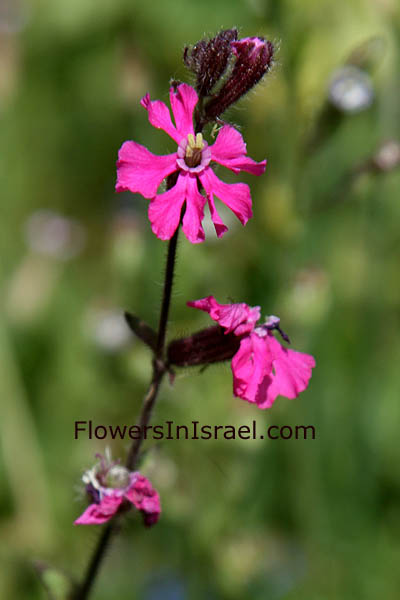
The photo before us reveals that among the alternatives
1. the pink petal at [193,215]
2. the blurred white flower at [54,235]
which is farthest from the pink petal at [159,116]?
the blurred white flower at [54,235]

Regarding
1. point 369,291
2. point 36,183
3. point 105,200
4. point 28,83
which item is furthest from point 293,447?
point 28,83

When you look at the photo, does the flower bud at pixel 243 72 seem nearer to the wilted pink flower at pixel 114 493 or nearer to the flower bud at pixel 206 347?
the flower bud at pixel 206 347

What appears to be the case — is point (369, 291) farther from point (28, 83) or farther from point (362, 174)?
point (28, 83)

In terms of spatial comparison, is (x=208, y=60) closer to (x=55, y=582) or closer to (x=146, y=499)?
(x=146, y=499)

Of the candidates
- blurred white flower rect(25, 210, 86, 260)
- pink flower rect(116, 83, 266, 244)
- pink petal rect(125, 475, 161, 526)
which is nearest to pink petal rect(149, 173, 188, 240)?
pink flower rect(116, 83, 266, 244)

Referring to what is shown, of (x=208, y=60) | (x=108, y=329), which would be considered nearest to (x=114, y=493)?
(x=208, y=60)

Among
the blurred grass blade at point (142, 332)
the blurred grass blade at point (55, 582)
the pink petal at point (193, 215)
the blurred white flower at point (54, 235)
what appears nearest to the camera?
the pink petal at point (193, 215)
